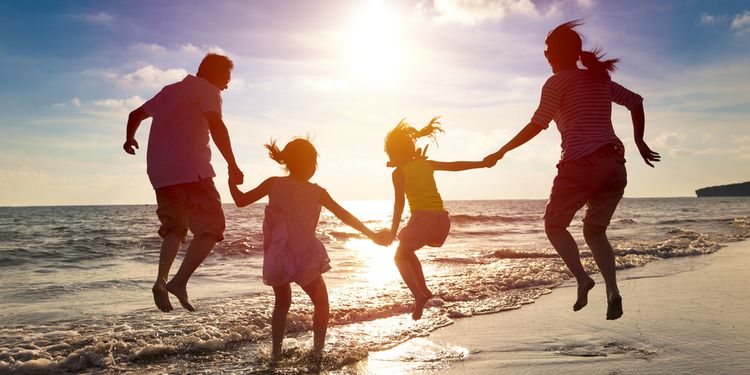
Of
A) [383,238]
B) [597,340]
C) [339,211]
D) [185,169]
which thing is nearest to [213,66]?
[185,169]

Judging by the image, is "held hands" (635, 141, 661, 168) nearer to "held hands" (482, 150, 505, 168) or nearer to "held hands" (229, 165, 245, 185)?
"held hands" (482, 150, 505, 168)

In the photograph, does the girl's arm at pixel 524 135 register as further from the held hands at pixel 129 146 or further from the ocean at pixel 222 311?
the held hands at pixel 129 146

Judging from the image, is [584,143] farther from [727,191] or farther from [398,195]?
[727,191]

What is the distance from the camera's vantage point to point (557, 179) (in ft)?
16.3

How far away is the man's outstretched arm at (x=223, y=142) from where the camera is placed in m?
4.77

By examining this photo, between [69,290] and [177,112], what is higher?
[177,112]

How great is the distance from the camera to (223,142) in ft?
15.9

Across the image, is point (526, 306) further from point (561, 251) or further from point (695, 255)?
point (695, 255)

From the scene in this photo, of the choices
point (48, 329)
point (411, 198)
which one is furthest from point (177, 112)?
point (48, 329)

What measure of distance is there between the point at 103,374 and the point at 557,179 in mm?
4465

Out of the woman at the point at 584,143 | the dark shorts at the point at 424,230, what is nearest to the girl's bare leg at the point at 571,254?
the woman at the point at 584,143

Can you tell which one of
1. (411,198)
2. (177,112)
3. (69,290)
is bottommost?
(69,290)

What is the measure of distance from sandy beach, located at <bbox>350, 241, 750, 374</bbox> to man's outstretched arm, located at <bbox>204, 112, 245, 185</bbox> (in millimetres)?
1959

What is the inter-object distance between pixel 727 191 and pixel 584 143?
194429 mm
